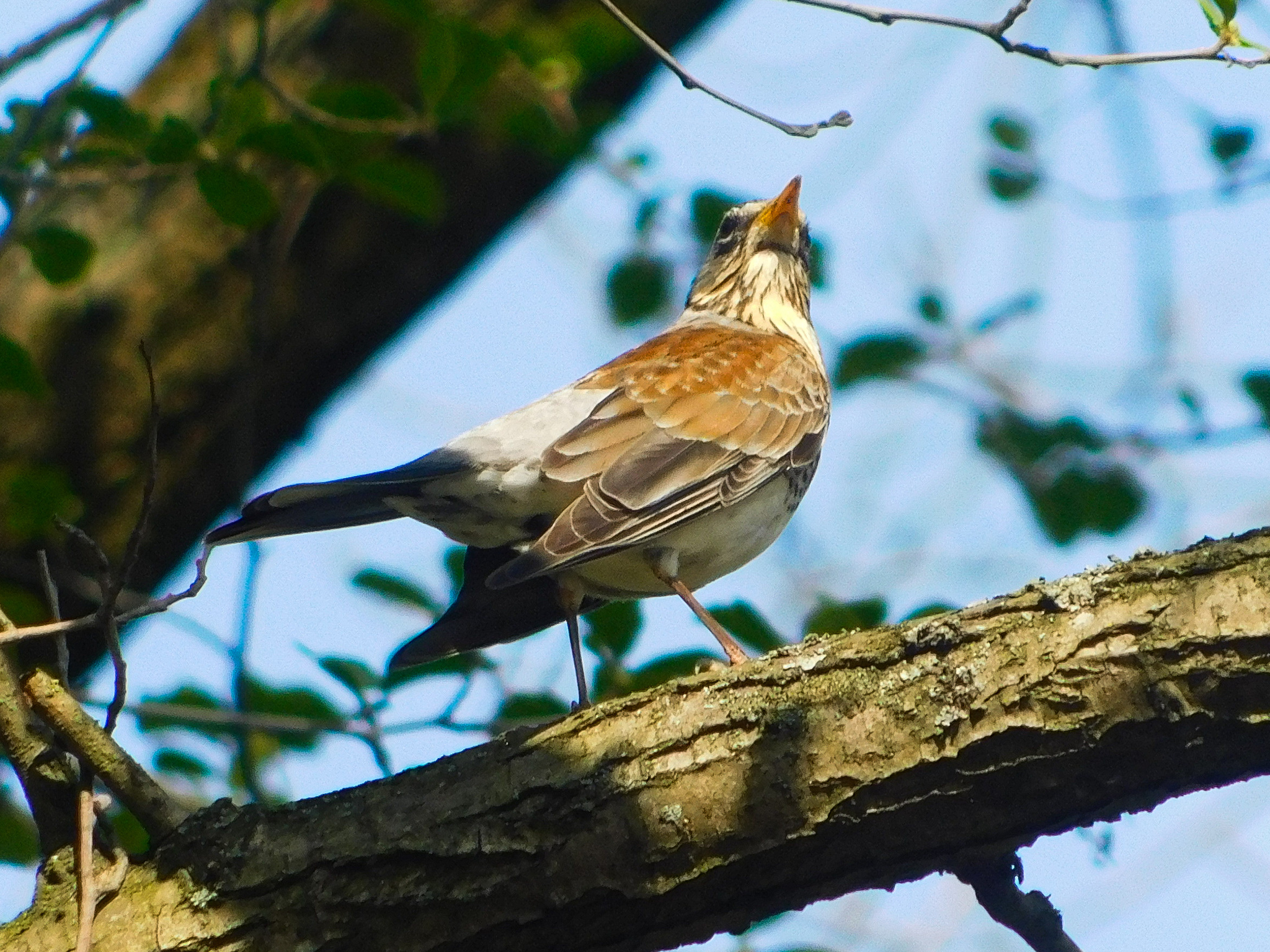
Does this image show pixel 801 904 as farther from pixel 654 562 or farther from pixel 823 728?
pixel 654 562

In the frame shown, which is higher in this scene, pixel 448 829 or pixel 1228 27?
pixel 1228 27

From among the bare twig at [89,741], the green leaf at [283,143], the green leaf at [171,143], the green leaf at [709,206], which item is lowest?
the bare twig at [89,741]

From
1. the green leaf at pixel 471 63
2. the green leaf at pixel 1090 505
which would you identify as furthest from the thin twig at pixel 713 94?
the green leaf at pixel 1090 505

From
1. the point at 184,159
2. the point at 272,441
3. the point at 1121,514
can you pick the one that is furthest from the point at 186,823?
the point at 1121,514

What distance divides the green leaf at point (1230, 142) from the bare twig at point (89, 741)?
448 cm

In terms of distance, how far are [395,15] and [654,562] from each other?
192 centimetres

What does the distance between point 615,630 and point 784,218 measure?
8.65ft

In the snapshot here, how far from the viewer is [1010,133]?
617 cm

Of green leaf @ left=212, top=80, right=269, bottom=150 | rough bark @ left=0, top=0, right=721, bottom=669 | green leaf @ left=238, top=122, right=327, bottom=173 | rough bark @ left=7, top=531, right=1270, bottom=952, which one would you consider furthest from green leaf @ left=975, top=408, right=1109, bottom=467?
green leaf @ left=212, top=80, right=269, bottom=150

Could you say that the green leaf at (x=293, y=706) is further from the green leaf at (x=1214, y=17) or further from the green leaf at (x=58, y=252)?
the green leaf at (x=1214, y=17)

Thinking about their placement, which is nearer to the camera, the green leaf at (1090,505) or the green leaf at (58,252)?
the green leaf at (58,252)

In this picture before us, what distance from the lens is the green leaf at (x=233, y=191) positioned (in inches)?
164

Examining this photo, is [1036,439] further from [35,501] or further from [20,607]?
[20,607]

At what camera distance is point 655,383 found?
518 centimetres
